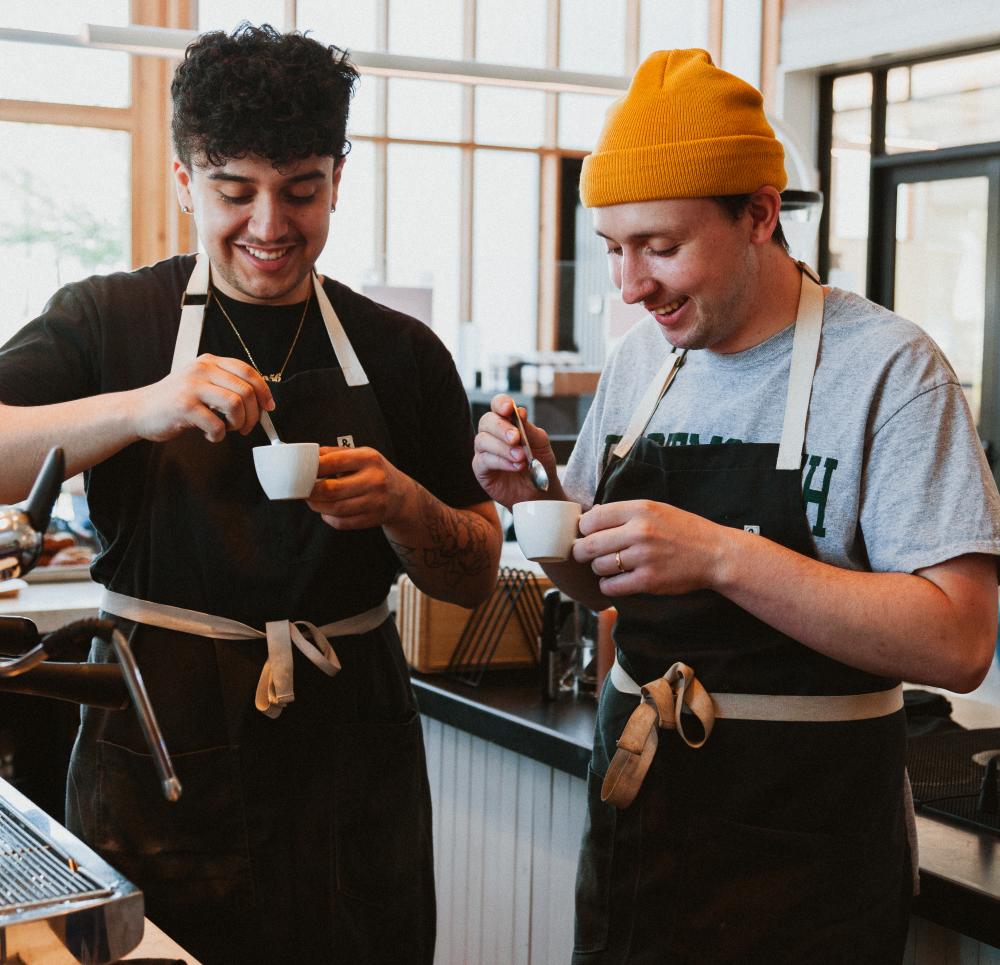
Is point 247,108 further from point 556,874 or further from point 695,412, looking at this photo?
point 556,874

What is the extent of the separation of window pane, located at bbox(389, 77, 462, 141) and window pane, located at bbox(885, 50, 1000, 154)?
3.02 metres

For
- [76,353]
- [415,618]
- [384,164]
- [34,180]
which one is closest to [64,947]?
[76,353]

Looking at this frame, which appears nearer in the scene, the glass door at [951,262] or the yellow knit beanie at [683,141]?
the yellow knit beanie at [683,141]

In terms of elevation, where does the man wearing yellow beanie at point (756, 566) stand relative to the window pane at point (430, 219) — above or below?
below

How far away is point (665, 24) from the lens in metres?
8.95

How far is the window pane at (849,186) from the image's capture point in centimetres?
758

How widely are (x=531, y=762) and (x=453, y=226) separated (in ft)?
23.5

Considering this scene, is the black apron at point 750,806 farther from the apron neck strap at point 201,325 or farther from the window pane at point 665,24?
the window pane at point 665,24

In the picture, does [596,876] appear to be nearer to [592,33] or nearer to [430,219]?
[430,219]

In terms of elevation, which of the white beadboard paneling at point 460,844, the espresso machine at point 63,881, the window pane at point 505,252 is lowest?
the white beadboard paneling at point 460,844

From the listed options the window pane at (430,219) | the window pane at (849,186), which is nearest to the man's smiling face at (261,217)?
the window pane at (849,186)

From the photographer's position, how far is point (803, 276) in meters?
1.72

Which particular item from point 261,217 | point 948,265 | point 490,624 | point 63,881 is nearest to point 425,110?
point 948,265

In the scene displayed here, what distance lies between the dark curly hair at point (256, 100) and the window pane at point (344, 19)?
6.85m
